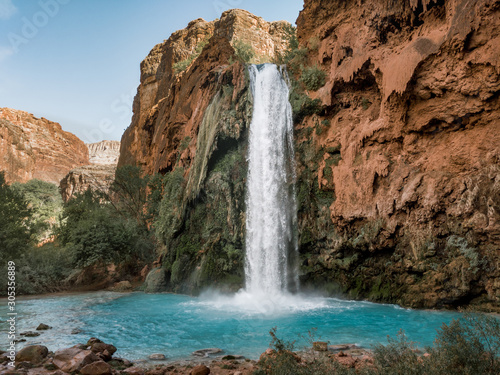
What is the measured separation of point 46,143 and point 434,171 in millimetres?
85452

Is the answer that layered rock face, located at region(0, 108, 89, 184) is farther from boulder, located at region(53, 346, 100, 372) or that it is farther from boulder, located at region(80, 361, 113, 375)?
boulder, located at region(80, 361, 113, 375)

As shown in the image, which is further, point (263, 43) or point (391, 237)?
point (263, 43)

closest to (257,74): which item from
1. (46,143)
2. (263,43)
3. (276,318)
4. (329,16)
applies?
(329,16)

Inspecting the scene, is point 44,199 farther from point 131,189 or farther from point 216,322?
point 216,322

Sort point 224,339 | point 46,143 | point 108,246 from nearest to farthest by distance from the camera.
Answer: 1. point 224,339
2. point 108,246
3. point 46,143

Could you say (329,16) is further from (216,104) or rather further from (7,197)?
(7,197)

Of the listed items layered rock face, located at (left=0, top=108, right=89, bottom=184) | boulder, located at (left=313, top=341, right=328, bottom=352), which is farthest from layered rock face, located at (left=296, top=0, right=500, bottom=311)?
layered rock face, located at (left=0, top=108, right=89, bottom=184)

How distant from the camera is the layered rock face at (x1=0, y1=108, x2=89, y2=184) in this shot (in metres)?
60.5

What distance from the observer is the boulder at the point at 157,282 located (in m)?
18.9

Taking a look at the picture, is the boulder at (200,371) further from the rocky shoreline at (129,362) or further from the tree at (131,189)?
the tree at (131,189)

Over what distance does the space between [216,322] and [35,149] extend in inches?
3084

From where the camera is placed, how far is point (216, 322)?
10148mm

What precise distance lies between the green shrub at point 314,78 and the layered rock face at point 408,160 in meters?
0.61

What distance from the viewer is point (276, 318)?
34.1ft
